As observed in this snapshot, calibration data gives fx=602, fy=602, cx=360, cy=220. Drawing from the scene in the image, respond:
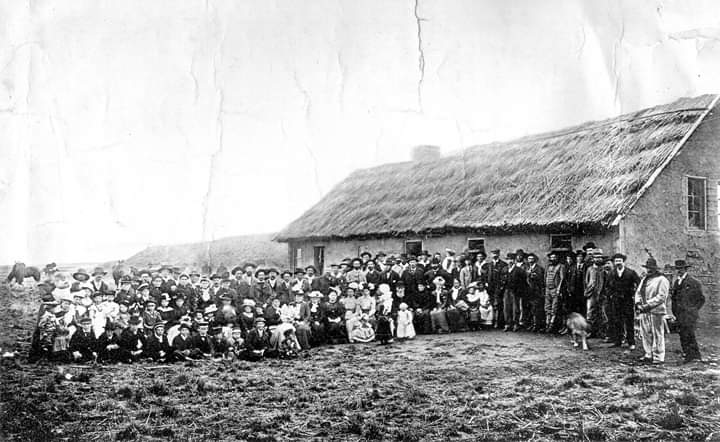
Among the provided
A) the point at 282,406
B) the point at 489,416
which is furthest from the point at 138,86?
the point at 489,416

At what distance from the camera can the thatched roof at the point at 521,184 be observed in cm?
678

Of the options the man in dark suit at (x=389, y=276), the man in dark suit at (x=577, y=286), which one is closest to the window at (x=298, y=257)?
the man in dark suit at (x=389, y=276)

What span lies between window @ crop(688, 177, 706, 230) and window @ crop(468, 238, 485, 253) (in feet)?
8.51

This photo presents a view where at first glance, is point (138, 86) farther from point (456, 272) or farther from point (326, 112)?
point (456, 272)

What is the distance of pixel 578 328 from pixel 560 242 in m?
1.54

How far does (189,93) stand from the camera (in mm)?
6059

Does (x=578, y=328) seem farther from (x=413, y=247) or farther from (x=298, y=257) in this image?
(x=298, y=257)

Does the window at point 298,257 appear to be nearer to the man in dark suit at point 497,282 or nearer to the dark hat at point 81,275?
the man in dark suit at point 497,282

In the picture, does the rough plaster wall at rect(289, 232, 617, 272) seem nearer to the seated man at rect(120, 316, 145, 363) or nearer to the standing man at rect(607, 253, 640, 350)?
the standing man at rect(607, 253, 640, 350)

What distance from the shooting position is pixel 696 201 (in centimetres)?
692

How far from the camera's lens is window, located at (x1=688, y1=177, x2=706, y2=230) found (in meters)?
6.89

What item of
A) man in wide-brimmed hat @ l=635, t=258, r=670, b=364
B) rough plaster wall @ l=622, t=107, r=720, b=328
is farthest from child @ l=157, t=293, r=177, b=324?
rough plaster wall @ l=622, t=107, r=720, b=328

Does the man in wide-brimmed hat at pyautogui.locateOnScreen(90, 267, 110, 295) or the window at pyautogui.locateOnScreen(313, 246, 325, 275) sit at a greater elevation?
the window at pyautogui.locateOnScreen(313, 246, 325, 275)

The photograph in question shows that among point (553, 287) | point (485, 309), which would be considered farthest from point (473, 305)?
point (553, 287)
